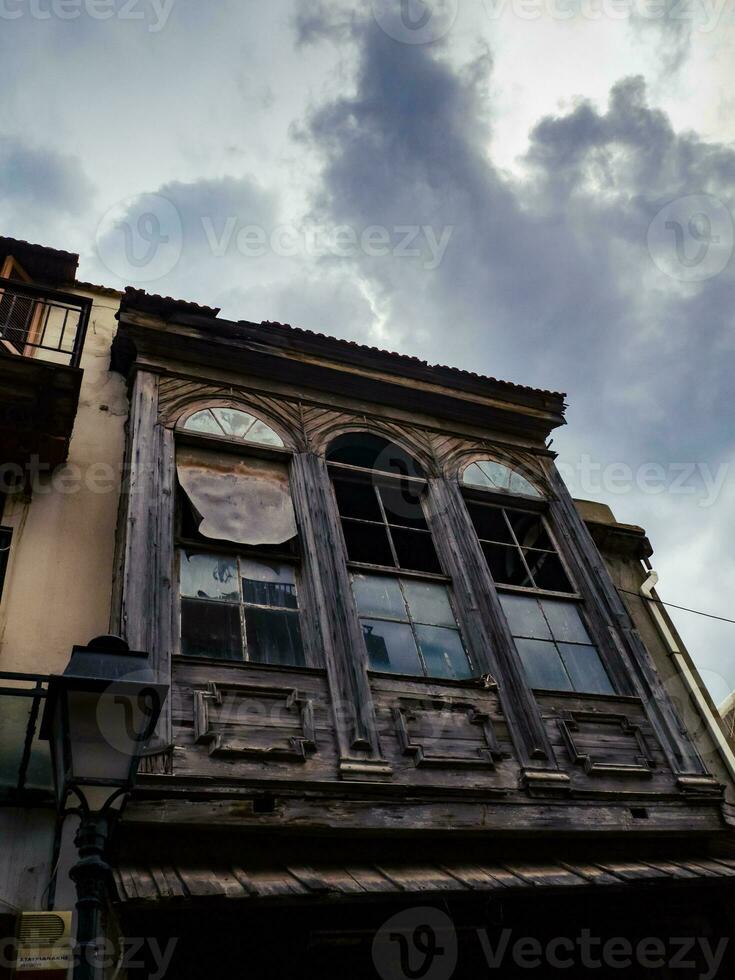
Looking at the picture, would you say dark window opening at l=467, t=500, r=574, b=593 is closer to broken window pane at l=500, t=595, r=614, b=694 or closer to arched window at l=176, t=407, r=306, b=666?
broken window pane at l=500, t=595, r=614, b=694

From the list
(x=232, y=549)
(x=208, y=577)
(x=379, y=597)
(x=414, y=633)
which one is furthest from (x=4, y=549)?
(x=414, y=633)

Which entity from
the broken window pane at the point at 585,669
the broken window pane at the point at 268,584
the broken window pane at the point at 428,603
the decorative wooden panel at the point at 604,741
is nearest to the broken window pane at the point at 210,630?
the broken window pane at the point at 268,584

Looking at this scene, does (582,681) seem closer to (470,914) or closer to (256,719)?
(470,914)

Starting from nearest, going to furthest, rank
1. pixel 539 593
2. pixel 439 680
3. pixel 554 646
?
pixel 439 680
pixel 554 646
pixel 539 593

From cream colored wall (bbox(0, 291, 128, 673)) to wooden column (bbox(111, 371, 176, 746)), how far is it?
0.25 metres

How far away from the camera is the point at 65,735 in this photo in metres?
3.64

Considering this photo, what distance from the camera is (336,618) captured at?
6.67 m

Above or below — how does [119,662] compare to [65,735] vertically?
above

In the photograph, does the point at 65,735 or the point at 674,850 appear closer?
the point at 65,735

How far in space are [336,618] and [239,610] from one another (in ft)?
2.63

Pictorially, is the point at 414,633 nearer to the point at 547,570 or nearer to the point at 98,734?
the point at 547,570

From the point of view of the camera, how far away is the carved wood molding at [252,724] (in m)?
5.41

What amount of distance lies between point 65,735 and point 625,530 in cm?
807

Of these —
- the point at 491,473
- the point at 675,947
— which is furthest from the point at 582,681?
the point at 491,473
